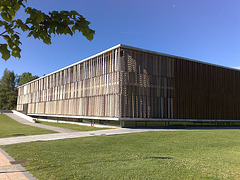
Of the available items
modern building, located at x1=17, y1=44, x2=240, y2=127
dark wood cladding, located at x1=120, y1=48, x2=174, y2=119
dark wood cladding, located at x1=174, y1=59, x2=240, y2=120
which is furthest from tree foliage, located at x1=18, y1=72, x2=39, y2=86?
dark wood cladding, located at x1=174, y1=59, x2=240, y2=120

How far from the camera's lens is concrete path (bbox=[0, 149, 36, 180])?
19.5 ft

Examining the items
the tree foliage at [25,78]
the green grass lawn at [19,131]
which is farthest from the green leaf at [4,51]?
the tree foliage at [25,78]

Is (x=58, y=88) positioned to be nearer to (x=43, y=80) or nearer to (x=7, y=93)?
(x=43, y=80)

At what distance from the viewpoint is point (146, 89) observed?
83.7ft

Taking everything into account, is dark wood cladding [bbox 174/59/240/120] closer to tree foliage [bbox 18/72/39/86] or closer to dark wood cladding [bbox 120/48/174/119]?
dark wood cladding [bbox 120/48/174/119]

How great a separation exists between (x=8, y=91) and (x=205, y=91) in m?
92.3

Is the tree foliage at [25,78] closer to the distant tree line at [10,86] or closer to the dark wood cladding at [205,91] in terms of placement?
the distant tree line at [10,86]

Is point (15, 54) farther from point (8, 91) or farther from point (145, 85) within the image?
point (8, 91)

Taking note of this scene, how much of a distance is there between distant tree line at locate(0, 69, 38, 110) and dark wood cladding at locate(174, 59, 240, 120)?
83.0 m

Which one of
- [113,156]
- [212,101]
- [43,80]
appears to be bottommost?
[113,156]

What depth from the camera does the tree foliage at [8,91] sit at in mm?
91312

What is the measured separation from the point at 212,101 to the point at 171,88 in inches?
326

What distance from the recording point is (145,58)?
25938 mm

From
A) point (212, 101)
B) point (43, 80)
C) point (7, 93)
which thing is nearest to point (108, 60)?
point (212, 101)
